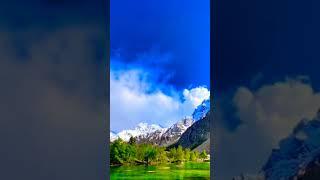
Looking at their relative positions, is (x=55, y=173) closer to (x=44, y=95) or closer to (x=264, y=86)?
(x=44, y=95)

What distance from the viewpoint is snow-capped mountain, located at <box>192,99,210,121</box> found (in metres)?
3.15

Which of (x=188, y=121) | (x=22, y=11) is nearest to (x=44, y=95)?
(x=22, y=11)

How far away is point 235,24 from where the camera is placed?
2.83 meters

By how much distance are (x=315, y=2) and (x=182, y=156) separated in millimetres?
1333

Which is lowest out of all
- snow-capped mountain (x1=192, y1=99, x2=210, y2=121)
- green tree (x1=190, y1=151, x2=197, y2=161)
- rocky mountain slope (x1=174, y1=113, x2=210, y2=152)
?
green tree (x1=190, y1=151, x2=197, y2=161)

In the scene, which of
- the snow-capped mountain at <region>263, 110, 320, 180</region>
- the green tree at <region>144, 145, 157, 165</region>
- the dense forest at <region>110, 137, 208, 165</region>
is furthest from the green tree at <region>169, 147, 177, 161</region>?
the snow-capped mountain at <region>263, 110, 320, 180</region>

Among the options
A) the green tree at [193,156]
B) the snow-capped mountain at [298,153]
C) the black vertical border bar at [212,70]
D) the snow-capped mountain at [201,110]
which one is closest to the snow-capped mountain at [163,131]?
the snow-capped mountain at [201,110]

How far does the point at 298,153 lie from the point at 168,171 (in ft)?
2.96

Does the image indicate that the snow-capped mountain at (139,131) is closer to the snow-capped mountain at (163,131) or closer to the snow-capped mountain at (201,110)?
the snow-capped mountain at (163,131)

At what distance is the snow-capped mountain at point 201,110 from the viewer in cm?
315

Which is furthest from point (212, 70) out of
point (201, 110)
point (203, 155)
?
point (203, 155)

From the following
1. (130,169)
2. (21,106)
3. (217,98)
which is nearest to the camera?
(21,106)

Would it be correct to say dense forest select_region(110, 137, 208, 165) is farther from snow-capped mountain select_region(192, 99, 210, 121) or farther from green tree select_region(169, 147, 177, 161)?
snow-capped mountain select_region(192, 99, 210, 121)

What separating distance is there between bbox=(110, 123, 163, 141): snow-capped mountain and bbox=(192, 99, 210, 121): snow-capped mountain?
27cm
